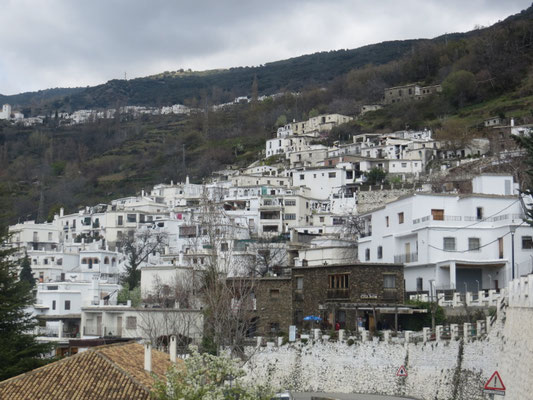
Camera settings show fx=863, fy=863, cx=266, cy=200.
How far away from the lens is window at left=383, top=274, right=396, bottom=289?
4544cm

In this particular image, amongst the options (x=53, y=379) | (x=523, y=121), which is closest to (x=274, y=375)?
(x=53, y=379)

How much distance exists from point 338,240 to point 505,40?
9092 centimetres

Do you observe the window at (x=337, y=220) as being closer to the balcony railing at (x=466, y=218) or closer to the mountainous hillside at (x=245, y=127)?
the mountainous hillside at (x=245, y=127)

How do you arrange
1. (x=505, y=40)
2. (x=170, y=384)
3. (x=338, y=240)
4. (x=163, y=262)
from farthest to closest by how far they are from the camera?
(x=505, y=40), (x=163, y=262), (x=338, y=240), (x=170, y=384)

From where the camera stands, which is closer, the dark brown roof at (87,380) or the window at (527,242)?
the dark brown roof at (87,380)

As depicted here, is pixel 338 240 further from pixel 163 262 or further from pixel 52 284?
pixel 52 284

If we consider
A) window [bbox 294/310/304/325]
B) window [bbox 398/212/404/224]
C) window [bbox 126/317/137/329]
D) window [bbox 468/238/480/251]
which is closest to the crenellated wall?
window [bbox 294/310/304/325]

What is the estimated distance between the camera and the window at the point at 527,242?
154ft

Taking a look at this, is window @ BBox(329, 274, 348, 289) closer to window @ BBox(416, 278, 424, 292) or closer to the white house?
the white house

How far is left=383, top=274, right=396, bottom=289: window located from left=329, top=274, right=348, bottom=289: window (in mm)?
2057

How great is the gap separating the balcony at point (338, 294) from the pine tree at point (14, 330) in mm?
16272

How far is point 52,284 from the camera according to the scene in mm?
63656

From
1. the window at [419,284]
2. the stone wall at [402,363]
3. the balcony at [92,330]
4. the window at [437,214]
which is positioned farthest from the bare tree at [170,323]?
the window at [437,214]

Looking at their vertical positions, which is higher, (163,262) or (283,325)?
(163,262)
